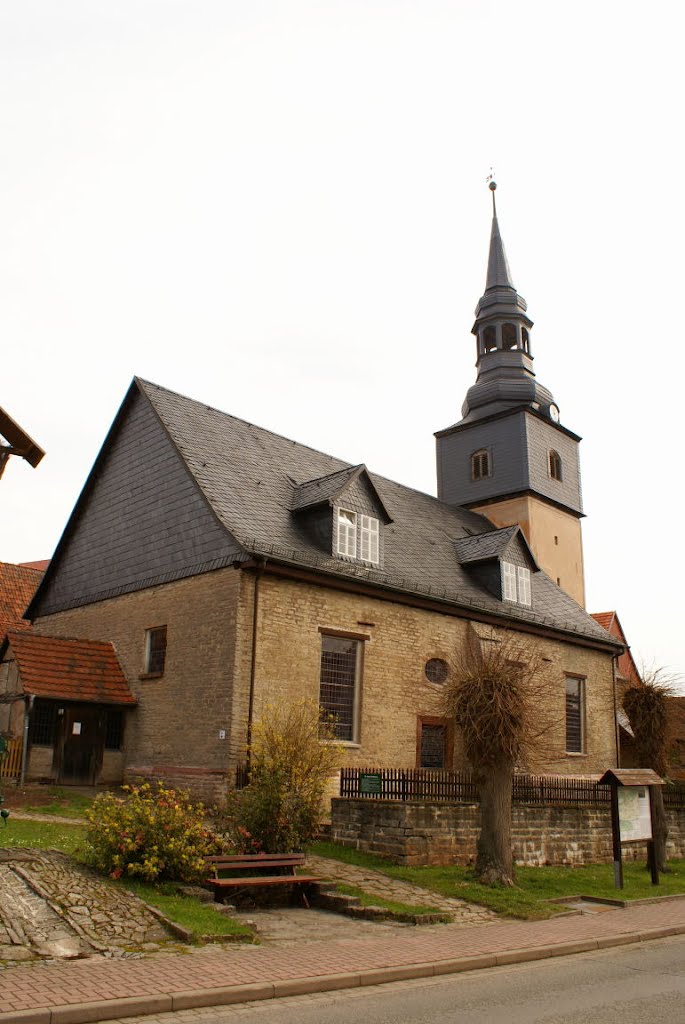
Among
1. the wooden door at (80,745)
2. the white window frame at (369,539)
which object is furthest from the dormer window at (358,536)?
the wooden door at (80,745)

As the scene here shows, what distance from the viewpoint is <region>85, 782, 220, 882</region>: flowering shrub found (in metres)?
11.2

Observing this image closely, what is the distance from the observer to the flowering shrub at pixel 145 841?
11195 mm

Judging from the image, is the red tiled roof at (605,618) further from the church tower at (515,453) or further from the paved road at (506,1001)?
the paved road at (506,1001)

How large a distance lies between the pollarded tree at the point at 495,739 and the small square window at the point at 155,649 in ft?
27.1

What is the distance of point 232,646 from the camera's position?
18953 mm

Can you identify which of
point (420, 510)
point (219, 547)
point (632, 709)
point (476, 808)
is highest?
point (420, 510)

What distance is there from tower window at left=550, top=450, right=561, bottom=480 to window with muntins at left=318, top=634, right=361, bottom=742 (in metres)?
19.3

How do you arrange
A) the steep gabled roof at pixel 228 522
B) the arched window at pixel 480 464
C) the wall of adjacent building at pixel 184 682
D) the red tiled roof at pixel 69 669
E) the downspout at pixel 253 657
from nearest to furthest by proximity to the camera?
the downspout at pixel 253 657, the wall of adjacent building at pixel 184 682, the red tiled roof at pixel 69 669, the steep gabled roof at pixel 228 522, the arched window at pixel 480 464

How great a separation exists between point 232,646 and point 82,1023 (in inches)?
468

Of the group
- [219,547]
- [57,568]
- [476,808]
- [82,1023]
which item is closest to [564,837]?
[476,808]

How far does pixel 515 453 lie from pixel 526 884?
23478 mm

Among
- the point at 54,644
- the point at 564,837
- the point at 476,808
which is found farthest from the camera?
the point at 54,644

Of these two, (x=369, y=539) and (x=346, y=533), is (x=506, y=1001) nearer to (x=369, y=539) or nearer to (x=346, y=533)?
(x=346, y=533)

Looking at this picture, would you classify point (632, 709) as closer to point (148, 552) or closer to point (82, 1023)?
point (148, 552)
